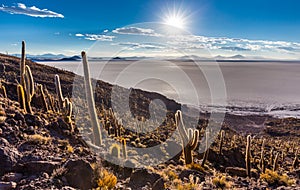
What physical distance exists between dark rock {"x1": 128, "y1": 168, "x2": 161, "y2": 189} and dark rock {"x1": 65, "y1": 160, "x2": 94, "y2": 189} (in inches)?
54.8

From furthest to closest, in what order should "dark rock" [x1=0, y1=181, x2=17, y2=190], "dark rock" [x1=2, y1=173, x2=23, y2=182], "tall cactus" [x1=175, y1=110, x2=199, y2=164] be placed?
"tall cactus" [x1=175, y1=110, x2=199, y2=164] < "dark rock" [x1=2, y1=173, x2=23, y2=182] < "dark rock" [x1=0, y1=181, x2=17, y2=190]

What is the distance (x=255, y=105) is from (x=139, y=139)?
229 ft

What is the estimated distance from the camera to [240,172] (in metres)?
16.8

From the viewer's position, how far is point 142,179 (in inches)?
310

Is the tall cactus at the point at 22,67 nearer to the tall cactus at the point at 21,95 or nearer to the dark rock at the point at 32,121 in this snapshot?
the tall cactus at the point at 21,95

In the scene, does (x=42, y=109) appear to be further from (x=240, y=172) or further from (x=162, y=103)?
(x=162, y=103)

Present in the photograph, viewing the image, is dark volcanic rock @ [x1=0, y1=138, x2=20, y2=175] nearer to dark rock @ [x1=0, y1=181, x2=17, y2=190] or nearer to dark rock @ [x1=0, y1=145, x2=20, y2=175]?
dark rock @ [x1=0, y1=145, x2=20, y2=175]

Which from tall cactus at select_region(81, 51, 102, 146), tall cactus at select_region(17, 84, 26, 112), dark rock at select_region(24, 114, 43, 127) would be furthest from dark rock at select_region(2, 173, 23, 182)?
tall cactus at select_region(17, 84, 26, 112)

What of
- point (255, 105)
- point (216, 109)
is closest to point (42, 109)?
point (216, 109)

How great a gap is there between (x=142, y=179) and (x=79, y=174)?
1901 mm

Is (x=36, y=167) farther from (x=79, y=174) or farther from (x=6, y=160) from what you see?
(x=79, y=174)

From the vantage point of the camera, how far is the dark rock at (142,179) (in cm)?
775

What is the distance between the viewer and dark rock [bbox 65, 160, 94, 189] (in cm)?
662

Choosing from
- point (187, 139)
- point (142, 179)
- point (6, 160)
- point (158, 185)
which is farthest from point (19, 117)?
point (187, 139)
